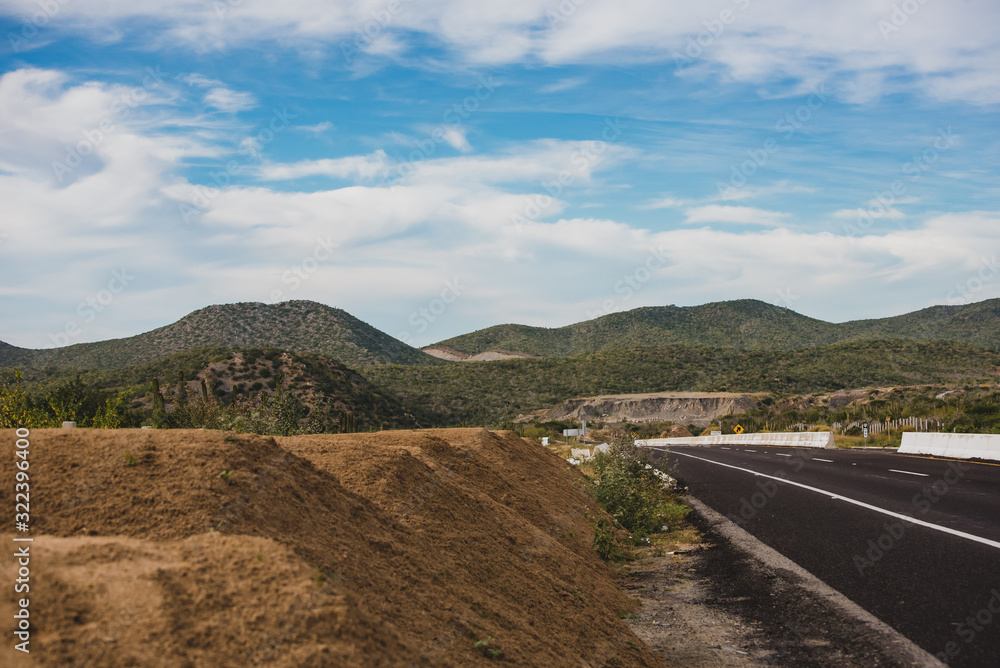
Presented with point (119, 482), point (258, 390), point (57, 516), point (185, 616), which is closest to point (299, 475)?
point (119, 482)

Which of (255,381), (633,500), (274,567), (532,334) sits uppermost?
(532,334)

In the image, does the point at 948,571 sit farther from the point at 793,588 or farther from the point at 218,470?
the point at 218,470

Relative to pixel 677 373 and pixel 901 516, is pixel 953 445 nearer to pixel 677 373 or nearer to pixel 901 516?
pixel 901 516

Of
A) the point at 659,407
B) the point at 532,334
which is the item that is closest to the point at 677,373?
the point at 659,407

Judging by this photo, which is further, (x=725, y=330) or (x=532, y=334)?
(x=532, y=334)

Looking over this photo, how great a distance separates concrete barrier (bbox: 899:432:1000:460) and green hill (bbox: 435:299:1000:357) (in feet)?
260

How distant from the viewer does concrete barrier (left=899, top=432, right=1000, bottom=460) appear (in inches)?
844

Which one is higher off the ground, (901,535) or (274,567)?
(274,567)

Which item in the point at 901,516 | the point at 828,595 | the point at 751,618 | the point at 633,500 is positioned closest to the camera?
the point at 751,618

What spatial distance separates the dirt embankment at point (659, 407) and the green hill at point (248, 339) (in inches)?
1001

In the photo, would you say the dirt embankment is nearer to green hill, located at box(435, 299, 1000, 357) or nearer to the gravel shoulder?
green hill, located at box(435, 299, 1000, 357)

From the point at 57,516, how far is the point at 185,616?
5.38ft

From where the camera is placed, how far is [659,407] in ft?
274

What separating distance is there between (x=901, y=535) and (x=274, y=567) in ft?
29.1
